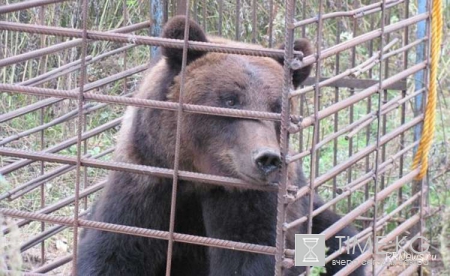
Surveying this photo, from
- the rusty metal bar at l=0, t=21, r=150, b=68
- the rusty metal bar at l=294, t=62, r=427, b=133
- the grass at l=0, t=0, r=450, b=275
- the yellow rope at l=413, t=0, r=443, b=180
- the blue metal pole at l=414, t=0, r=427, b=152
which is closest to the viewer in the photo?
the rusty metal bar at l=294, t=62, r=427, b=133

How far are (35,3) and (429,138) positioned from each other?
7.74 feet

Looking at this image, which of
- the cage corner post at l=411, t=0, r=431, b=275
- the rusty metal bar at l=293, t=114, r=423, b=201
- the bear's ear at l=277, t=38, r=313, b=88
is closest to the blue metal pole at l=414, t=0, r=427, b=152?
the cage corner post at l=411, t=0, r=431, b=275

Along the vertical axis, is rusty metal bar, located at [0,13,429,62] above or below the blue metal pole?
above

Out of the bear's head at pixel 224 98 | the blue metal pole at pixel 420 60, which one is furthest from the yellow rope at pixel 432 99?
the bear's head at pixel 224 98

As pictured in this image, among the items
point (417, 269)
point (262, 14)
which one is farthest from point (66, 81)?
point (417, 269)

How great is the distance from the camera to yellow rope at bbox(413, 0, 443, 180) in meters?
4.82

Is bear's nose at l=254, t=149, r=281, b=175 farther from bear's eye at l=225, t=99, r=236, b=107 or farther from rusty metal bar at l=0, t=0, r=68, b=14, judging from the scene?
rusty metal bar at l=0, t=0, r=68, b=14

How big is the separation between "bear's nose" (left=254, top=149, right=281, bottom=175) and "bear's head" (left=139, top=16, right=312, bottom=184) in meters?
0.15

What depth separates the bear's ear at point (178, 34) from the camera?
3.80 m

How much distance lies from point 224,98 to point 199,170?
425 millimetres

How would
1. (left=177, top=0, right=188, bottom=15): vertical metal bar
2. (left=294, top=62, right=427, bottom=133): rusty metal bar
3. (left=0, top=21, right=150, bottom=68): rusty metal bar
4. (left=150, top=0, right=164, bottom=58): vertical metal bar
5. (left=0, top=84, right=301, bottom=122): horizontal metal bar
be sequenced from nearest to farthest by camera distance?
(left=0, top=84, right=301, bottom=122): horizontal metal bar < (left=294, top=62, right=427, bottom=133): rusty metal bar < (left=0, top=21, right=150, bottom=68): rusty metal bar < (left=177, top=0, right=188, bottom=15): vertical metal bar < (left=150, top=0, right=164, bottom=58): vertical metal bar

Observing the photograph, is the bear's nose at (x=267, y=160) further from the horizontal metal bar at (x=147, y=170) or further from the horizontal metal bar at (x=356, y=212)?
the horizontal metal bar at (x=356, y=212)

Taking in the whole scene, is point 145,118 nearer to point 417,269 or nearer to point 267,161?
point 267,161

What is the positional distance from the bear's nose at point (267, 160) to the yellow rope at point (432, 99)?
1.74m
